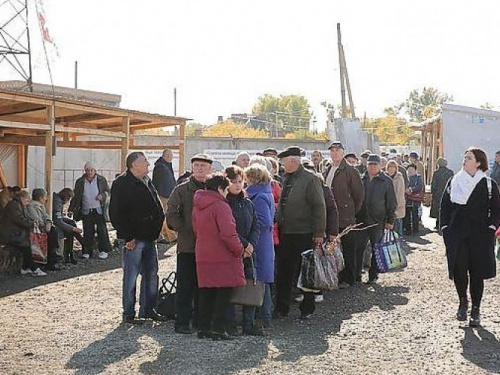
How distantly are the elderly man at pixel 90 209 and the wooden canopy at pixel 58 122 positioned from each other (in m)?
0.78

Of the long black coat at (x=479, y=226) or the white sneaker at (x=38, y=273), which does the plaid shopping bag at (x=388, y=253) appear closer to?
the long black coat at (x=479, y=226)

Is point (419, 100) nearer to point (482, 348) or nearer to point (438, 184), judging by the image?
point (438, 184)

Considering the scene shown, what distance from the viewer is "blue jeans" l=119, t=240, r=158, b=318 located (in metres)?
7.52

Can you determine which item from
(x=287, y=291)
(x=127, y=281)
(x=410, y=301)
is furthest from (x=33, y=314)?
(x=410, y=301)

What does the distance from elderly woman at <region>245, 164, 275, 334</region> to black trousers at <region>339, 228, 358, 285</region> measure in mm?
2614

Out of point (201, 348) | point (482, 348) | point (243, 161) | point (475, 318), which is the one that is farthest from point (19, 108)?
point (482, 348)

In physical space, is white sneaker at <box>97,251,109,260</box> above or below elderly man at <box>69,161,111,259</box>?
below

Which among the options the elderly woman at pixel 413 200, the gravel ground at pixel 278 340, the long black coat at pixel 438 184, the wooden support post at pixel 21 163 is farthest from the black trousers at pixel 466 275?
the wooden support post at pixel 21 163

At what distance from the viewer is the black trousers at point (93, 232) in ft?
42.4

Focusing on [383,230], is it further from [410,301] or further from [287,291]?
[287,291]

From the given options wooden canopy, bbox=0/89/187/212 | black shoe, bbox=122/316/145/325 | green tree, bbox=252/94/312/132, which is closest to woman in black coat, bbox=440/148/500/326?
black shoe, bbox=122/316/145/325

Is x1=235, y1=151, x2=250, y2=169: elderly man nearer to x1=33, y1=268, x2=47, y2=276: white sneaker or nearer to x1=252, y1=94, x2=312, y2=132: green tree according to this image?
x1=33, y1=268, x2=47, y2=276: white sneaker

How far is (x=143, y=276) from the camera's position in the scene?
770 cm

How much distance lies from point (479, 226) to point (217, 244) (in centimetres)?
261
